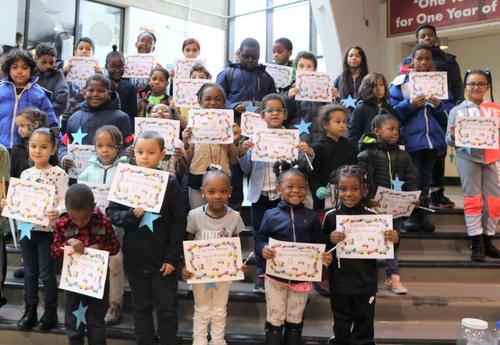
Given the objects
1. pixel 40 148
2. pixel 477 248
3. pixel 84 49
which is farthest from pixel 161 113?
pixel 477 248

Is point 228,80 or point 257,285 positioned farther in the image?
point 228,80

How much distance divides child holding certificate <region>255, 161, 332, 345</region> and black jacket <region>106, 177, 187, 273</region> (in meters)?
0.50

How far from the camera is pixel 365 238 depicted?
2.69m

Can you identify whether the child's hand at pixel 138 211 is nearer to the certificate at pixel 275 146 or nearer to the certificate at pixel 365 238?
the certificate at pixel 275 146

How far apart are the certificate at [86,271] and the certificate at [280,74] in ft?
8.82

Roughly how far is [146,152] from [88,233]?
1.87 feet

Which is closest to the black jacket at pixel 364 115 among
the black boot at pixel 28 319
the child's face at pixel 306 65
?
the child's face at pixel 306 65

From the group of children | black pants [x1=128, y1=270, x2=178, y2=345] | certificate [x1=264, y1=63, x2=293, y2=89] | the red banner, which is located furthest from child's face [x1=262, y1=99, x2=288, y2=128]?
the red banner

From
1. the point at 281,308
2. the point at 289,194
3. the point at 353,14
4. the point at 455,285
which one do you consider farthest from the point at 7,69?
the point at 353,14

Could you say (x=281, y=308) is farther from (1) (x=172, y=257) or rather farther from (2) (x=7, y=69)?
(2) (x=7, y=69)

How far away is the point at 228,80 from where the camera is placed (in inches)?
167

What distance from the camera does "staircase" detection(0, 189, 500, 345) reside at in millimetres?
3037

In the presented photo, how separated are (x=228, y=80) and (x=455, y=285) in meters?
2.59

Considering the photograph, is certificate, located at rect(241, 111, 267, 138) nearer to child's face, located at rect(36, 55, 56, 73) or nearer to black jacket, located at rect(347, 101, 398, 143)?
black jacket, located at rect(347, 101, 398, 143)
